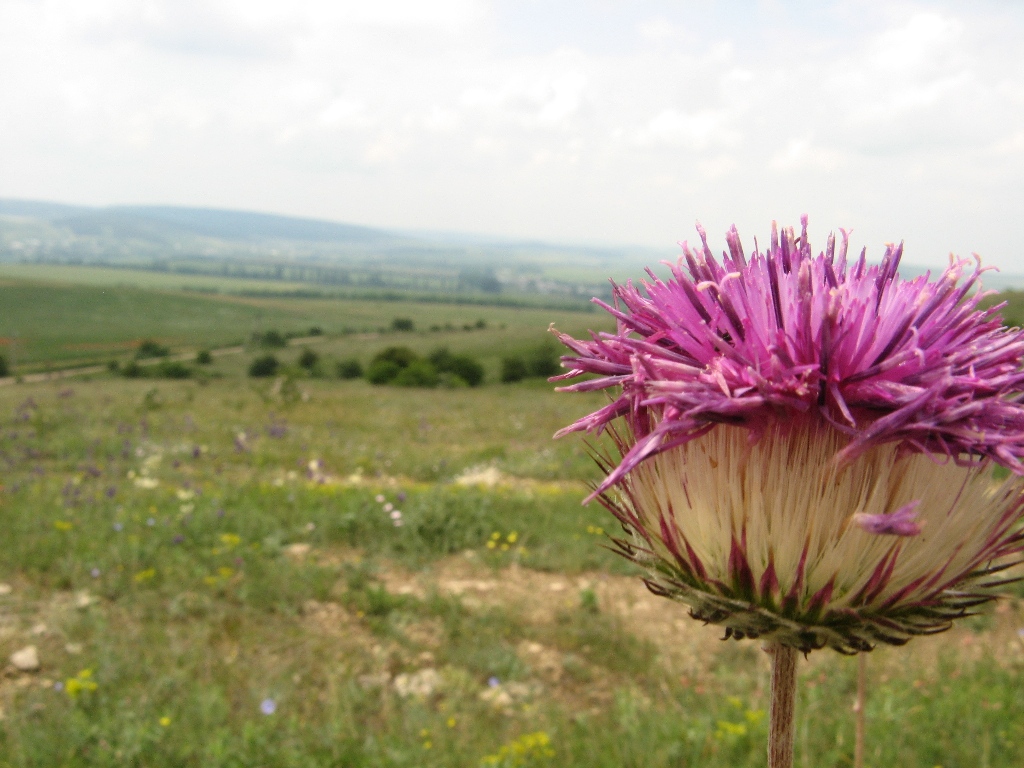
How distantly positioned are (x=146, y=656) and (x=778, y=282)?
22.3 ft

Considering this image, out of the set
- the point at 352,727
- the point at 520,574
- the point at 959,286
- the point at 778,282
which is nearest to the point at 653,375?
the point at 778,282

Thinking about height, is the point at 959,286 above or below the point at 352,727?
A: above

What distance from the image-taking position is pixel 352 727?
213 inches

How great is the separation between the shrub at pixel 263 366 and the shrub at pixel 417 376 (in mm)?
11647

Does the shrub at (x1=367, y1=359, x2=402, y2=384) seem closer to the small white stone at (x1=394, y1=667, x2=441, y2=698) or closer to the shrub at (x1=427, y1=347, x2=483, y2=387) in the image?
the shrub at (x1=427, y1=347, x2=483, y2=387)

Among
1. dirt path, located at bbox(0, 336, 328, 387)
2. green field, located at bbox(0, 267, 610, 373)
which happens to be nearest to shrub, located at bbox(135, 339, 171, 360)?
dirt path, located at bbox(0, 336, 328, 387)

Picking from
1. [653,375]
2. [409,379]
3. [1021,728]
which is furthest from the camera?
[409,379]

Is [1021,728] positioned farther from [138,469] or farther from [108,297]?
[108,297]

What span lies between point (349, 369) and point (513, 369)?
1648 centimetres

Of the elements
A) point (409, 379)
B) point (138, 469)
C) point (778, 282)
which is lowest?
point (409, 379)

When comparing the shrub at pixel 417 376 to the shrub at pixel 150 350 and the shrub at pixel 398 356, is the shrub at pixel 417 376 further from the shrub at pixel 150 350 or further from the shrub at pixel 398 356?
the shrub at pixel 150 350

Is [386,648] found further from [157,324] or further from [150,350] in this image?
[157,324]

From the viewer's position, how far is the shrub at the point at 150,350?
75.6 metres

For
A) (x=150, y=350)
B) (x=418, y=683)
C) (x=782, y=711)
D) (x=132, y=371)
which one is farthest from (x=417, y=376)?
(x=782, y=711)
